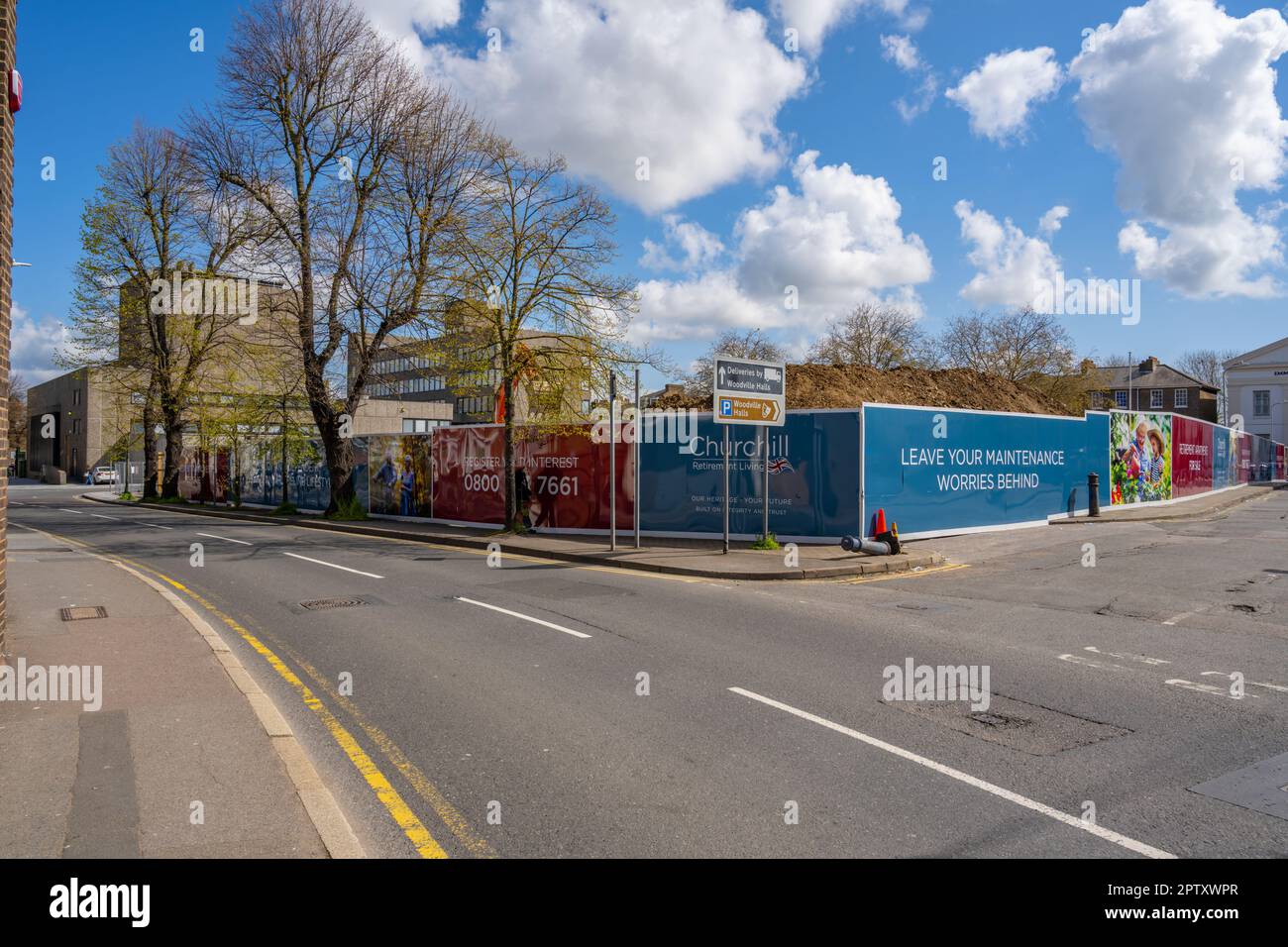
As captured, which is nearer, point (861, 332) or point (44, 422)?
point (861, 332)

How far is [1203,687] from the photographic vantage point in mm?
6715

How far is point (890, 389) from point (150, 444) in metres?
35.5

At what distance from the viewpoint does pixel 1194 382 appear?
86188 mm

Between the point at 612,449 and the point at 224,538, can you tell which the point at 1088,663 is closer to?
the point at 612,449

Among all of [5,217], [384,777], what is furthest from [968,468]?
[5,217]

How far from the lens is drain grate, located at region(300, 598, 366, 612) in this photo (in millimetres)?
10656

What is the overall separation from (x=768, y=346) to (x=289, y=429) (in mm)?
32924

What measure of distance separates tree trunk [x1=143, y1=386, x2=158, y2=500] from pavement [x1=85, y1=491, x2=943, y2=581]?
70.8 ft

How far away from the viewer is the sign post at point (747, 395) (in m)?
15.5

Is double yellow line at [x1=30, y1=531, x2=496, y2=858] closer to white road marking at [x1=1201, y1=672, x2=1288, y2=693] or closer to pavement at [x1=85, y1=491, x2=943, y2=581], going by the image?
white road marking at [x1=1201, y1=672, x2=1288, y2=693]

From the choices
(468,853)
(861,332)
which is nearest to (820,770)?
(468,853)
